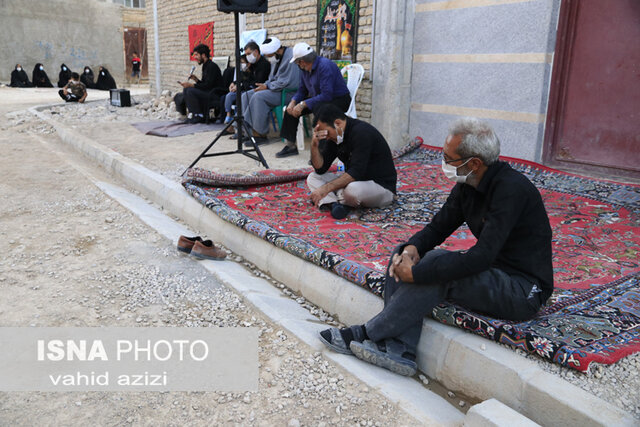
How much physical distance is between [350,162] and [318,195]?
0.37 meters

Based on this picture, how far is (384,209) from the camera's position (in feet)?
14.2

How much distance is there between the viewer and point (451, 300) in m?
2.40

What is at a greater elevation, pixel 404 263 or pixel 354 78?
pixel 354 78

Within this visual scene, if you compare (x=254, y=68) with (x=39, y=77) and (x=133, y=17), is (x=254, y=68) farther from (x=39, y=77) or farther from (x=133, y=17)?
(x=133, y=17)

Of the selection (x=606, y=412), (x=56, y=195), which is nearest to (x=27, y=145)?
(x=56, y=195)

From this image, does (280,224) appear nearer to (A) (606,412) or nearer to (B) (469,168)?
(B) (469,168)

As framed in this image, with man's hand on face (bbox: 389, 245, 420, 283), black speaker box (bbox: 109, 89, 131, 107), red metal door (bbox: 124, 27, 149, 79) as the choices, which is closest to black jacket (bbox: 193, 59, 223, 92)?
black speaker box (bbox: 109, 89, 131, 107)

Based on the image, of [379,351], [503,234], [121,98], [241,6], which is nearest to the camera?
[503,234]

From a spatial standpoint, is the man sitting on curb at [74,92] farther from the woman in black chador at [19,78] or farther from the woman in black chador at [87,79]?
the woman in black chador at [19,78]

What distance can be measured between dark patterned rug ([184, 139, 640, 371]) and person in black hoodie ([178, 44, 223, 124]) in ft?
16.0

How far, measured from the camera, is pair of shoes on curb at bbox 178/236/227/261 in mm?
3702

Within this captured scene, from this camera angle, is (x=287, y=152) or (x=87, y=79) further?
(x=87, y=79)

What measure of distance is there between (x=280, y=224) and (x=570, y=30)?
11.7 feet

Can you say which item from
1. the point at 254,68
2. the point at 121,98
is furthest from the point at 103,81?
the point at 254,68
